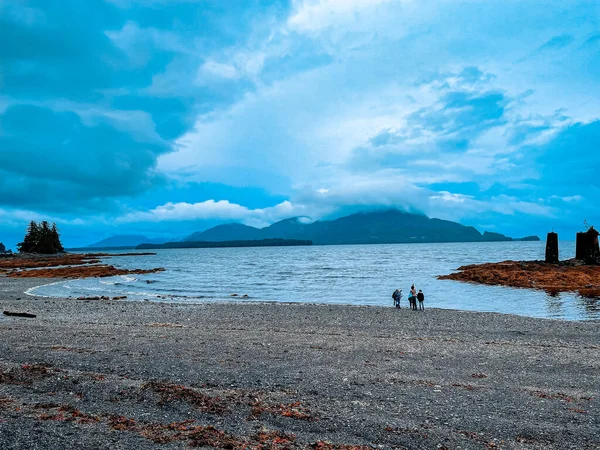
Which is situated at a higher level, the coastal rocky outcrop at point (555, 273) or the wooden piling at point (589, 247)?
the wooden piling at point (589, 247)

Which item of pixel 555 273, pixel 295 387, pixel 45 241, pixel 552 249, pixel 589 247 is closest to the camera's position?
pixel 295 387

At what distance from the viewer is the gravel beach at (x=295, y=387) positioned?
920cm

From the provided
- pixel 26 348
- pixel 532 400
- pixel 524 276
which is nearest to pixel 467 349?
pixel 532 400

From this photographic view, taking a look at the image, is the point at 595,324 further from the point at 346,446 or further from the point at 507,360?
the point at 346,446

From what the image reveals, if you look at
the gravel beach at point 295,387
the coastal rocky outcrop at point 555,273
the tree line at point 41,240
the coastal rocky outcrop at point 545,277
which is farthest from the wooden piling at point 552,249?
the tree line at point 41,240

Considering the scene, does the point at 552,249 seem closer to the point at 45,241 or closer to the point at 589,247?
the point at 589,247

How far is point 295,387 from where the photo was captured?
13000mm

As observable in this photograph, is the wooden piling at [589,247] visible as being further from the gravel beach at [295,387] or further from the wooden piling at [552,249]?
the gravel beach at [295,387]

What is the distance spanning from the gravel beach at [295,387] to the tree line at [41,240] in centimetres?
17376

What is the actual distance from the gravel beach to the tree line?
174m

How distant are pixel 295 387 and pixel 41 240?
640ft

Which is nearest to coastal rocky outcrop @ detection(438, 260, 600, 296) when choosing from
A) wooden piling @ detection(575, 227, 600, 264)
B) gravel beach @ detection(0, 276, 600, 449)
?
wooden piling @ detection(575, 227, 600, 264)

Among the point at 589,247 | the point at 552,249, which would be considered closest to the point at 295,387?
the point at 589,247

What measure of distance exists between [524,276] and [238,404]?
183ft
